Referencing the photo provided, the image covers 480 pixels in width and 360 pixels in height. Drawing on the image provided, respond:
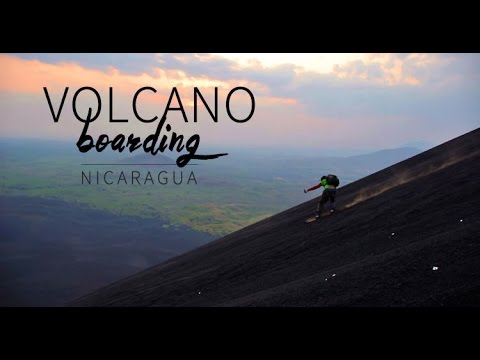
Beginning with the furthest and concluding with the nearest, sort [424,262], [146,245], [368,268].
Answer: [146,245] < [368,268] < [424,262]

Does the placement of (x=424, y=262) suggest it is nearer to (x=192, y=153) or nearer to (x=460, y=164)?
(x=192, y=153)

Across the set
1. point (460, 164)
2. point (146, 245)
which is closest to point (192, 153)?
point (460, 164)

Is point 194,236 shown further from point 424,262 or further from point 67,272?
point 424,262

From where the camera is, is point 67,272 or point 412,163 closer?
point 412,163

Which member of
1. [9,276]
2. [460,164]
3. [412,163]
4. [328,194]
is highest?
[412,163]

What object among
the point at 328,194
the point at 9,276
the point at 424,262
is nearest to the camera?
the point at 424,262

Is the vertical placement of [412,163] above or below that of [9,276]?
above
